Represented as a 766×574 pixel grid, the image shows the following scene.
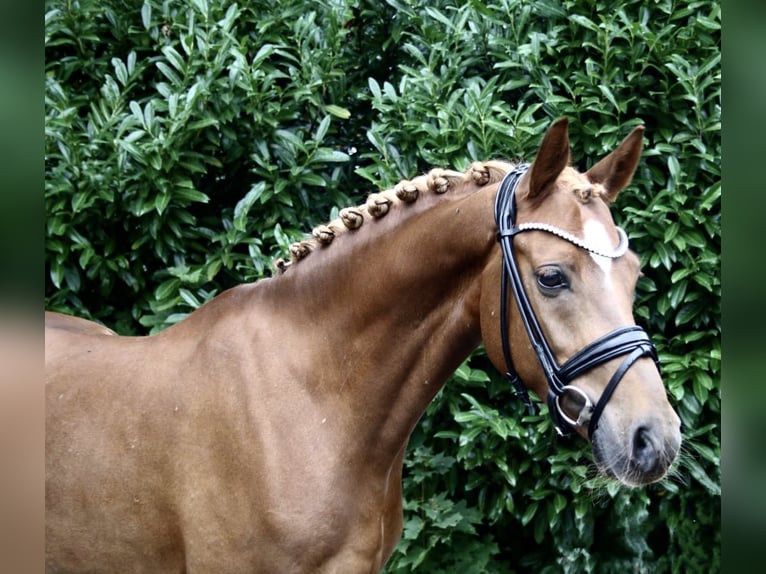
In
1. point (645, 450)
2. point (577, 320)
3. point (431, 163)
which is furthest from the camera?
point (431, 163)

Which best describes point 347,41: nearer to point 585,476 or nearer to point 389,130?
point 389,130

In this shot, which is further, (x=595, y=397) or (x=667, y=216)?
(x=667, y=216)

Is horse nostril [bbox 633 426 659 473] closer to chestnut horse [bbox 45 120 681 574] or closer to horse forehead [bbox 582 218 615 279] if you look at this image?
chestnut horse [bbox 45 120 681 574]

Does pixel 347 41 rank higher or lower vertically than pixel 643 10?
lower

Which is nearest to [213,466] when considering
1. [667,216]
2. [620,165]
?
[620,165]

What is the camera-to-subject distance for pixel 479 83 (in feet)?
13.6

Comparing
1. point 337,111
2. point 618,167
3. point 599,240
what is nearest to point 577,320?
point 599,240

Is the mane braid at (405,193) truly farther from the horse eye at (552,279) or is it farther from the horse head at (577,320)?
the horse eye at (552,279)

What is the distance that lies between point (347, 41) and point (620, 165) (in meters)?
2.74

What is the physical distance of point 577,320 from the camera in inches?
79.4

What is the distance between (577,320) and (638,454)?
1.16 feet

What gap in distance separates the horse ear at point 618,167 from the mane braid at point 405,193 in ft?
0.87

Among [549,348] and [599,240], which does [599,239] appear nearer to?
[599,240]
